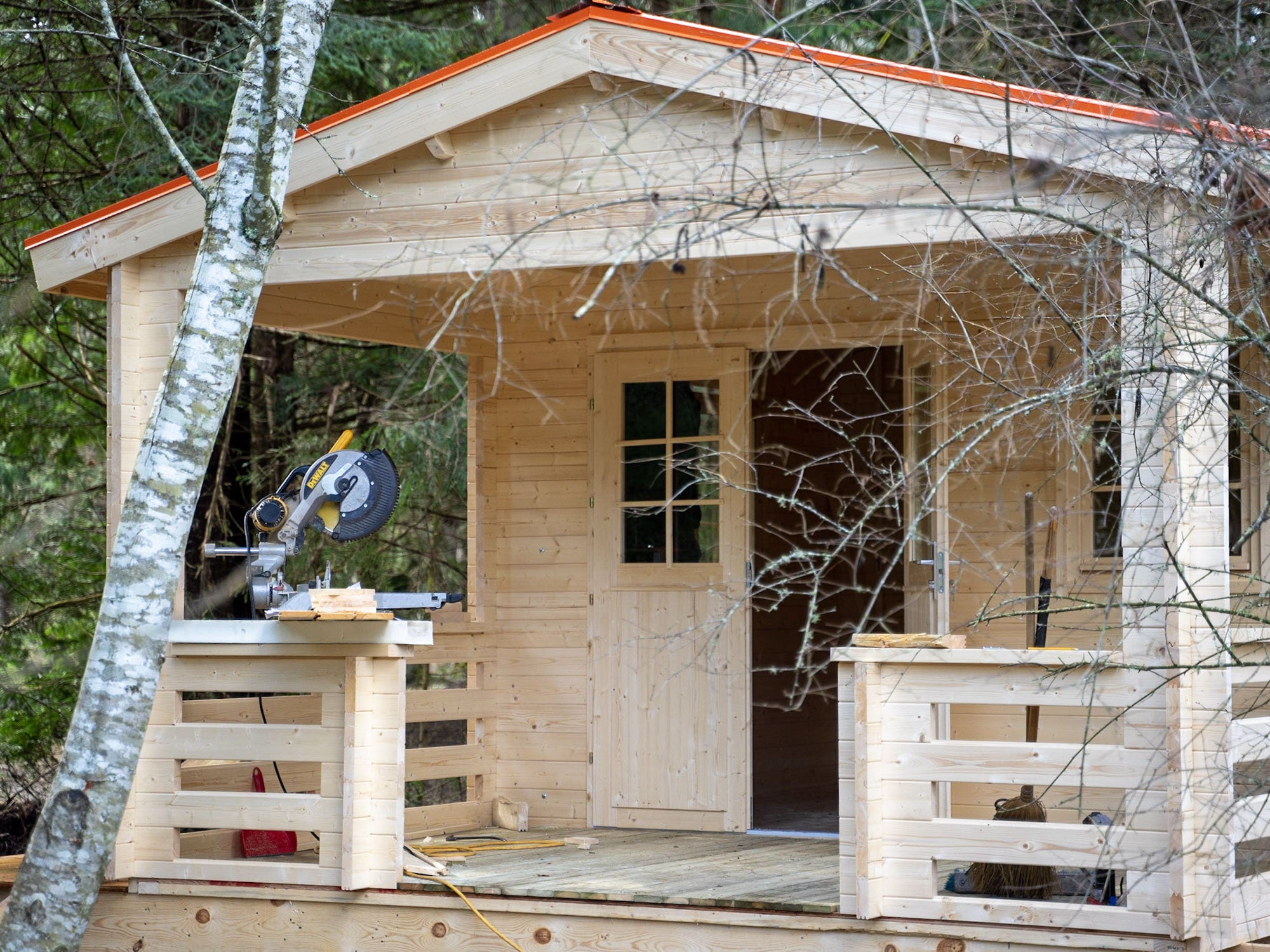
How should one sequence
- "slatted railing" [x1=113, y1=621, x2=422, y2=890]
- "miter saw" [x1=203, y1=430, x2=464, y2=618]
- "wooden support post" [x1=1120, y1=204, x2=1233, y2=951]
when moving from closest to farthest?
"wooden support post" [x1=1120, y1=204, x2=1233, y2=951]
"slatted railing" [x1=113, y1=621, x2=422, y2=890]
"miter saw" [x1=203, y1=430, x2=464, y2=618]

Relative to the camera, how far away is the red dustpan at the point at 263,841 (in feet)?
21.0

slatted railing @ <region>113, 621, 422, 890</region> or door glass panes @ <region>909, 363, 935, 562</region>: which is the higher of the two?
door glass panes @ <region>909, 363, 935, 562</region>

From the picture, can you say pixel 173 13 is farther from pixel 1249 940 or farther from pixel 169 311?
pixel 1249 940

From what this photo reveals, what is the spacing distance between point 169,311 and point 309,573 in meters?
3.71

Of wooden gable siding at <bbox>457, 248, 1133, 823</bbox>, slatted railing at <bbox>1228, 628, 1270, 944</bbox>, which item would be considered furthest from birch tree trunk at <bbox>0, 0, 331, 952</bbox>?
slatted railing at <bbox>1228, 628, 1270, 944</bbox>

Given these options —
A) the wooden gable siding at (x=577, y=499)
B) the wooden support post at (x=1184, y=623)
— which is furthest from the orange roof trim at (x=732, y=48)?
the wooden gable siding at (x=577, y=499)

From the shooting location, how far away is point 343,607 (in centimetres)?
527

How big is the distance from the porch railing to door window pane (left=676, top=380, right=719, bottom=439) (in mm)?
2184

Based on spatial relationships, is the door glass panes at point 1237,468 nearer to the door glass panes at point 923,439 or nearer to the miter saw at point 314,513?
the door glass panes at point 923,439

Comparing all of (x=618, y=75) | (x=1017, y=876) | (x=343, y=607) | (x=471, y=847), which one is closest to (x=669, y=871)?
(x=471, y=847)

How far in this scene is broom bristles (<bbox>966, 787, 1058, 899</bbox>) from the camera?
488cm

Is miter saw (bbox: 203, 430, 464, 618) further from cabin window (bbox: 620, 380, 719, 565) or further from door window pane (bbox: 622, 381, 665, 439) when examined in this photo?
door window pane (bbox: 622, 381, 665, 439)

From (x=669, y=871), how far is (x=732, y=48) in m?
2.93

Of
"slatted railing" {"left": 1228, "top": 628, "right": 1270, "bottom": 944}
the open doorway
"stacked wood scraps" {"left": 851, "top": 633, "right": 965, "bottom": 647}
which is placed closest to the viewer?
"slatted railing" {"left": 1228, "top": 628, "right": 1270, "bottom": 944}
